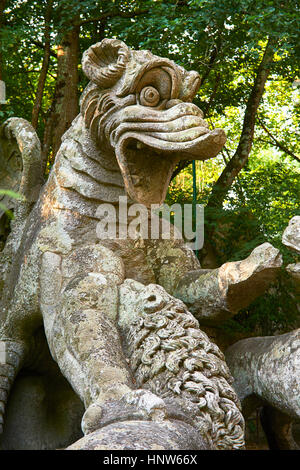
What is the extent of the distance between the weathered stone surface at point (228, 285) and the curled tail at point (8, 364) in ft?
2.70

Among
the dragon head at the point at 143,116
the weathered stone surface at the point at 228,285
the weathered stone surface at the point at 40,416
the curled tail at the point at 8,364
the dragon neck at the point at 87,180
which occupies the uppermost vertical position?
the dragon head at the point at 143,116

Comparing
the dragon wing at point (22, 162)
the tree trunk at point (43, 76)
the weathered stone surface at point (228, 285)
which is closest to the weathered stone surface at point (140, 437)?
the weathered stone surface at point (228, 285)

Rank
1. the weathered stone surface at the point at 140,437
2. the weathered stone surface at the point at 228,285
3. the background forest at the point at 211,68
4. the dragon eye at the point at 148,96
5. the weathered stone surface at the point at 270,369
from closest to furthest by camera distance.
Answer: the weathered stone surface at the point at 140,437 → the weathered stone surface at the point at 270,369 → the weathered stone surface at the point at 228,285 → the dragon eye at the point at 148,96 → the background forest at the point at 211,68

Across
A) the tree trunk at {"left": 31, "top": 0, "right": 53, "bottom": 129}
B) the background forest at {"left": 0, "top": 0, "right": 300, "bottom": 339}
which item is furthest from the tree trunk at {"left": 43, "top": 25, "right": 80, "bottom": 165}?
the tree trunk at {"left": 31, "top": 0, "right": 53, "bottom": 129}

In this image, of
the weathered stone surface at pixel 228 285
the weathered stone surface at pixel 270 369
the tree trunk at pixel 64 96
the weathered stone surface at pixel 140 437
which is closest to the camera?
the weathered stone surface at pixel 140 437

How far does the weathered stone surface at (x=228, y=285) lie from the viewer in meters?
2.60

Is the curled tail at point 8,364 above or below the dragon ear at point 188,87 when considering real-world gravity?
below

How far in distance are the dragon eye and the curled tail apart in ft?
4.33

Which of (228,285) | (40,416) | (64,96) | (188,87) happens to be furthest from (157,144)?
(64,96)

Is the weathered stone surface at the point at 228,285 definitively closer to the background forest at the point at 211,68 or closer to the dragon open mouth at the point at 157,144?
the dragon open mouth at the point at 157,144

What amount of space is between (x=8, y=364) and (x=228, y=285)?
1.13 metres

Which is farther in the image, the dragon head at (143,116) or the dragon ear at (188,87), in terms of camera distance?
the dragon ear at (188,87)
